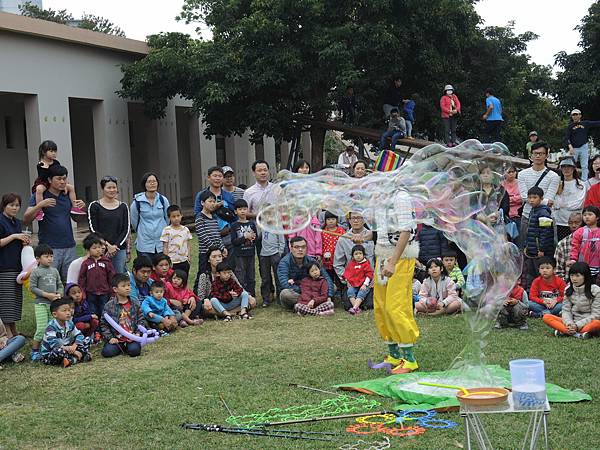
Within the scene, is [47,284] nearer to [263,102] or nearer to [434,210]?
[434,210]

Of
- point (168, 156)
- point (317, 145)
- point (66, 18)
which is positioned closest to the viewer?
point (317, 145)

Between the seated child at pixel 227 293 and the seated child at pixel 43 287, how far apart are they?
201 cm

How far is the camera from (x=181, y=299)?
973cm

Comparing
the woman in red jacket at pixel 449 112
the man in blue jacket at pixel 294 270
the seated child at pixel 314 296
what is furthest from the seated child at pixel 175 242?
the woman in red jacket at pixel 449 112

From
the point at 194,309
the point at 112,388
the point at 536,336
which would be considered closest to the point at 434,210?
the point at 536,336

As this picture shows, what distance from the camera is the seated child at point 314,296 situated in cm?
999

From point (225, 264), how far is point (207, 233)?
0.49 metres

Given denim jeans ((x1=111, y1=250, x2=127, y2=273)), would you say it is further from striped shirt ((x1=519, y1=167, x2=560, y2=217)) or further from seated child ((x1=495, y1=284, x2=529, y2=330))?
striped shirt ((x1=519, y1=167, x2=560, y2=217))

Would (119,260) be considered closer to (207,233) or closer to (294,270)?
(207,233)

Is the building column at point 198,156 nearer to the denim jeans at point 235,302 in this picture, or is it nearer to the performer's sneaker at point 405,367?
the denim jeans at point 235,302

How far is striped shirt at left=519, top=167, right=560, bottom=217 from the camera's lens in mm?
10336

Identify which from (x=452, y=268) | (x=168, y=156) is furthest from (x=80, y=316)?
(x=168, y=156)

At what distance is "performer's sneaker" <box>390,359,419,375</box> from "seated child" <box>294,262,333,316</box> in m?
2.96

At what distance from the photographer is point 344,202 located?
6941mm
